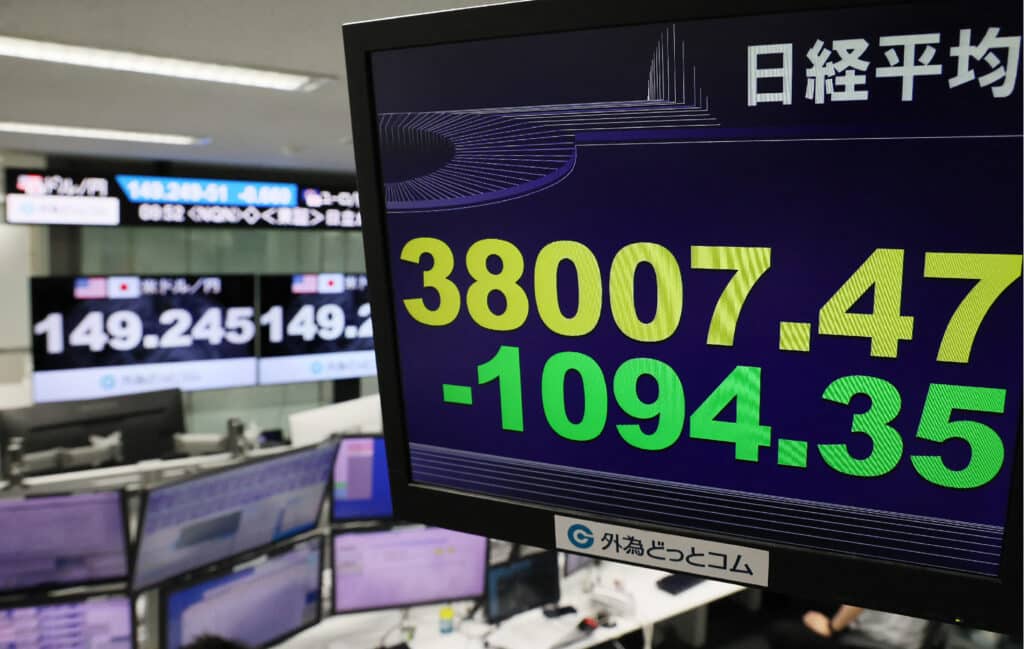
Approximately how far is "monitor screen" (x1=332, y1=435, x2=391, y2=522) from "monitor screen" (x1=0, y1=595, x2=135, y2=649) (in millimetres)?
746

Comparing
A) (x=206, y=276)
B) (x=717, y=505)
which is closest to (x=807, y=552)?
(x=717, y=505)

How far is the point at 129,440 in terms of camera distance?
3.84 m

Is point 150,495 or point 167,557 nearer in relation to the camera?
point 150,495

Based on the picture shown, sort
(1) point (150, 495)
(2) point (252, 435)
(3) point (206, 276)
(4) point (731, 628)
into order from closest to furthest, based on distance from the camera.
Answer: (1) point (150, 495)
(2) point (252, 435)
(4) point (731, 628)
(3) point (206, 276)

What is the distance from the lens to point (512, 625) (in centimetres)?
286

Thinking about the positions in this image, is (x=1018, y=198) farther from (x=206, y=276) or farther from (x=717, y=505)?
(x=206, y=276)

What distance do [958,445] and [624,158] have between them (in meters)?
0.37

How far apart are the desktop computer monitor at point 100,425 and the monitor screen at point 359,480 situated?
3.64 feet

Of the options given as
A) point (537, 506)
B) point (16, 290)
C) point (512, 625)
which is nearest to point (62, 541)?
point (512, 625)

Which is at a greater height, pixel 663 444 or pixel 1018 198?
pixel 1018 198

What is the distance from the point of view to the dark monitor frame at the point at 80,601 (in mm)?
2117

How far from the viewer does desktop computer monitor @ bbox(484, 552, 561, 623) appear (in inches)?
113

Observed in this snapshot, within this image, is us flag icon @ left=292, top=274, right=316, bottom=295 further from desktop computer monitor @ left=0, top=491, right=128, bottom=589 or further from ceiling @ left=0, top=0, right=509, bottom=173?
desktop computer monitor @ left=0, top=491, right=128, bottom=589

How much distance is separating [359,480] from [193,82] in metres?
2.05
